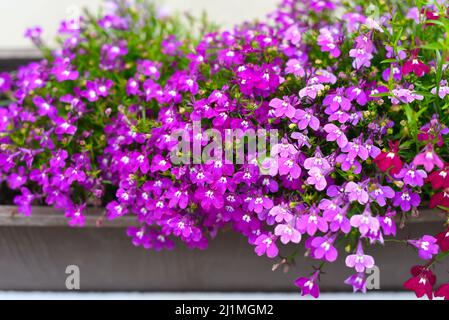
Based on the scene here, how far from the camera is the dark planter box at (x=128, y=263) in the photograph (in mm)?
1068

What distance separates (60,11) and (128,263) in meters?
1.21

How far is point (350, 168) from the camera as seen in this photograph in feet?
2.84

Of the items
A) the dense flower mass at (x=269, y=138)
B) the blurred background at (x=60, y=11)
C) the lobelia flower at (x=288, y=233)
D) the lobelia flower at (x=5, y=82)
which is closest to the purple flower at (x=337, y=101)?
the dense flower mass at (x=269, y=138)

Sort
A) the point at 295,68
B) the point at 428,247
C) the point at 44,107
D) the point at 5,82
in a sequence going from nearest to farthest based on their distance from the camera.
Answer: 1. the point at 428,247
2. the point at 295,68
3. the point at 44,107
4. the point at 5,82

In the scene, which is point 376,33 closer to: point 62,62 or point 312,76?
point 312,76

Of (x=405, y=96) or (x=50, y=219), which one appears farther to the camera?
(x=50, y=219)

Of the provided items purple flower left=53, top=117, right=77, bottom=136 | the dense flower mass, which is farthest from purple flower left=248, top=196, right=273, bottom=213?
purple flower left=53, top=117, right=77, bottom=136

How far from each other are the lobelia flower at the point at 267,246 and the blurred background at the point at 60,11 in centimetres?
118

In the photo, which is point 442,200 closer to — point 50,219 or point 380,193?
point 380,193

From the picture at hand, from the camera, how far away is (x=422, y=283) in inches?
34.6

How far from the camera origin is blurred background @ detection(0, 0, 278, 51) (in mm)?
1912

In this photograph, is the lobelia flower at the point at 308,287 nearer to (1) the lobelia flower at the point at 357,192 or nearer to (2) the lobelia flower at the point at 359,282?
(2) the lobelia flower at the point at 359,282

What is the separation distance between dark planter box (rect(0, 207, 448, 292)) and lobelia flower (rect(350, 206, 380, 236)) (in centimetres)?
A: 26

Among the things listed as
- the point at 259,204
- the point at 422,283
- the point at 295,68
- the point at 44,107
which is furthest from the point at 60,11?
the point at 422,283
